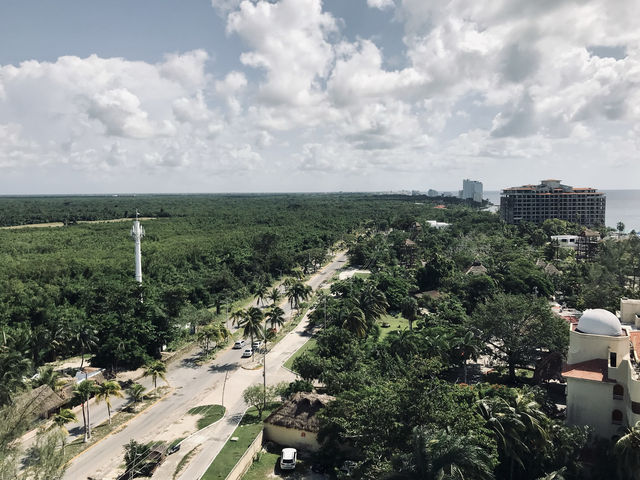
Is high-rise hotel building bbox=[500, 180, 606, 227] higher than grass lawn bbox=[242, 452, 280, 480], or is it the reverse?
high-rise hotel building bbox=[500, 180, 606, 227]

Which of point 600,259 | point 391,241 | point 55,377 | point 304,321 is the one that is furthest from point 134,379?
point 391,241

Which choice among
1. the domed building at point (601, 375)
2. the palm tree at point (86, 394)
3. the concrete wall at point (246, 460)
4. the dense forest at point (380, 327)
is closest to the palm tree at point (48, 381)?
the dense forest at point (380, 327)

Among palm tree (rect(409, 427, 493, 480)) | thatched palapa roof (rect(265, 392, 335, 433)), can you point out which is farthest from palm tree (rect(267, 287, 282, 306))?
palm tree (rect(409, 427, 493, 480))

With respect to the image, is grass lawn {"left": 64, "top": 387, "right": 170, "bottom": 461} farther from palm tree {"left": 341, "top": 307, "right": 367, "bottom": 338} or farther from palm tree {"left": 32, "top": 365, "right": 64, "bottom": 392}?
palm tree {"left": 341, "top": 307, "right": 367, "bottom": 338}

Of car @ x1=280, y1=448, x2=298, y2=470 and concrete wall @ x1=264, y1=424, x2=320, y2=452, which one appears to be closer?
car @ x1=280, y1=448, x2=298, y2=470

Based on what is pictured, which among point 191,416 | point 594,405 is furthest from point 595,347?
point 191,416

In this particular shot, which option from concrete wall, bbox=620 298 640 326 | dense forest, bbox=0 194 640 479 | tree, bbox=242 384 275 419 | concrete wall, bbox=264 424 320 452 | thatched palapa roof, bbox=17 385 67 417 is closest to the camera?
dense forest, bbox=0 194 640 479

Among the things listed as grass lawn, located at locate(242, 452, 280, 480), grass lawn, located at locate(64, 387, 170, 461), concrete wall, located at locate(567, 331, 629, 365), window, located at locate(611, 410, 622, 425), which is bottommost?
grass lawn, located at locate(242, 452, 280, 480)

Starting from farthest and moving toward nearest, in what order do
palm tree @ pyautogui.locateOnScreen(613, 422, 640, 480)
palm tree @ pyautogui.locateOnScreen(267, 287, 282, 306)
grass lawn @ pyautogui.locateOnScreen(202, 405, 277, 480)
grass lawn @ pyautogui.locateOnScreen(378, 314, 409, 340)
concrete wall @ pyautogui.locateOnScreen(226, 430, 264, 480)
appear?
palm tree @ pyautogui.locateOnScreen(267, 287, 282, 306) → grass lawn @ pyautogui.locateOnScreen(378, 314, 409, 340) → grass lawn @ pyautogui.locateOnScreen(202, 405, 277, 480) → concrete wall @ pyautogui.locateOnScreen(226, 430, 264, 480) → palm tree @ pyautogui.locateOnScreen(613, 422, 640, 480)
